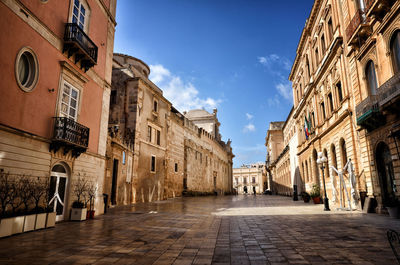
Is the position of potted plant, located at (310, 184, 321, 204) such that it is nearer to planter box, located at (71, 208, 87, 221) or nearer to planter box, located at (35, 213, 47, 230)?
planter box, located at (71, 208, 87, 221)

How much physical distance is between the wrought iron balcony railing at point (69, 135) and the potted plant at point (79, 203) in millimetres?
1423

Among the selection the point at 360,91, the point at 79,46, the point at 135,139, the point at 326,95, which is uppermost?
the point at 326,95

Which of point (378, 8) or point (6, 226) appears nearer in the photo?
point (6, 226)

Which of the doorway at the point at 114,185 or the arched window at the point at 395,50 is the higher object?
the arched window at the point at 395,50

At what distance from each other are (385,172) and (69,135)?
513 inches

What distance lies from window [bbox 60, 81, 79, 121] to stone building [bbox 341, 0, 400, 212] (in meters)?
12.2

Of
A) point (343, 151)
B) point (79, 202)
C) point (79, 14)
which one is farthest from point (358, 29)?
point (79, 202)

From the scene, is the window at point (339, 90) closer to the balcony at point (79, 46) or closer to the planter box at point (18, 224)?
the balcony at point (79, 46)

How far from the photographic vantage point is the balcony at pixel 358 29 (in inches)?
476

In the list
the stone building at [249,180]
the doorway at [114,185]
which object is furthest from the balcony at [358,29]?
the stone building at [249,180]

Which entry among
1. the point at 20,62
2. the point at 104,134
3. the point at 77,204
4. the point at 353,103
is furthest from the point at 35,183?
the point at 353,103

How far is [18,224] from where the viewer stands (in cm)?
717

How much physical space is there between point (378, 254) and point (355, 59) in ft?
38.5

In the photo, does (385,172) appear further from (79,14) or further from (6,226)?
(79,14)
